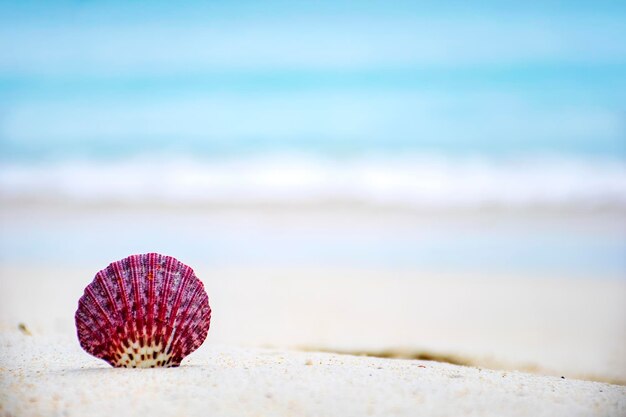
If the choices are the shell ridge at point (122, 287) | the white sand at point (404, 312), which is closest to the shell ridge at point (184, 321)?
the shell ridge at point (122, 287)

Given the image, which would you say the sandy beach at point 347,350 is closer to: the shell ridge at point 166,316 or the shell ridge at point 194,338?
the shell ridge at point 194,338

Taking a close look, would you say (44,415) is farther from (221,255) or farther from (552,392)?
(221,255)

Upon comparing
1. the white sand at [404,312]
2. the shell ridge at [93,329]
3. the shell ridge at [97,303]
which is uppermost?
the white sand at [404,312]

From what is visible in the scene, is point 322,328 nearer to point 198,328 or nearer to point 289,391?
point 198,328

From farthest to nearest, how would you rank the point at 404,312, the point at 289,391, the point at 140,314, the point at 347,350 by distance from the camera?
the point at 404,312 → the point at 347,350 → the point at 140,314 → the point at 289,391

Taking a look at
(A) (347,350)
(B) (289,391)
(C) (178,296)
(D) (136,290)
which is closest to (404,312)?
(A) (347,350)
